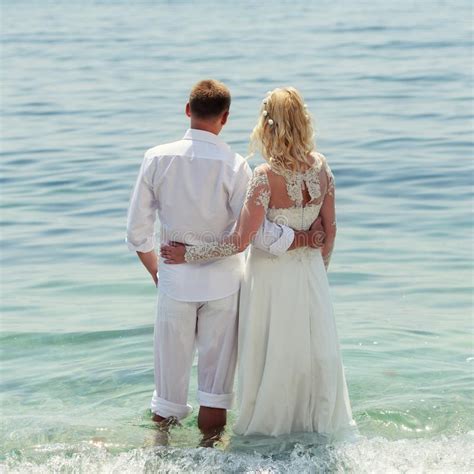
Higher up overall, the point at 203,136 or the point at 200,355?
the point at 203,136

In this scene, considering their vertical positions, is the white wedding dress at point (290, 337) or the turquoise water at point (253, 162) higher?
the white wedding dress at point (290, 337)

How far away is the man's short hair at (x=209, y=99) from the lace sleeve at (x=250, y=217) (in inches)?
12.9

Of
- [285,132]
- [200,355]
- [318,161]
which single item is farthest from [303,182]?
[200,355]

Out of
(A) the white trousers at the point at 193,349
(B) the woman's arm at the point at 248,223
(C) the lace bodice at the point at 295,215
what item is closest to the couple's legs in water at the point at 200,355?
(A) the white trousers at the point at 193,349

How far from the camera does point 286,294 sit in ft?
15.4

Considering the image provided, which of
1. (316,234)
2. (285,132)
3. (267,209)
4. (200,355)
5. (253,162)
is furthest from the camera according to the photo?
(253,162)

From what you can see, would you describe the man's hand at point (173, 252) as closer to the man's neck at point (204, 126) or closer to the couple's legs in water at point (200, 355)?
the couple's legs in water at point (200, 355)

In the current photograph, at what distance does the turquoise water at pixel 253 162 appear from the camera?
515 cm

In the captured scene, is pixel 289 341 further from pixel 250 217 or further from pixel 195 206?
pixel 195 206

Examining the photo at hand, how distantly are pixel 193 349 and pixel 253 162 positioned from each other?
685cm

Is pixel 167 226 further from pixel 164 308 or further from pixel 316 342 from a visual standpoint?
pixel 316 342

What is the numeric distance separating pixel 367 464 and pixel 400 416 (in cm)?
107

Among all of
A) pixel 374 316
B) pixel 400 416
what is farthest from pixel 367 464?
pixel 374 316

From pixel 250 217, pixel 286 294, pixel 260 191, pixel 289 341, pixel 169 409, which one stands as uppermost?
pixel 260 191
